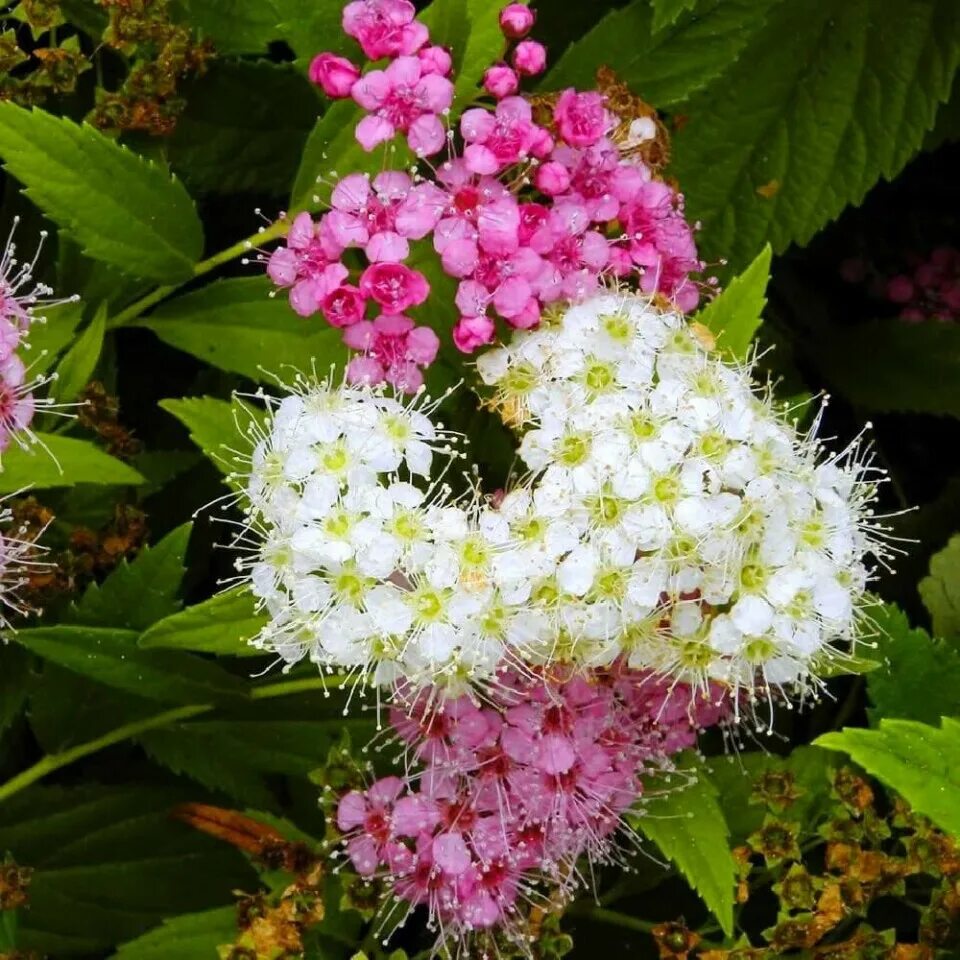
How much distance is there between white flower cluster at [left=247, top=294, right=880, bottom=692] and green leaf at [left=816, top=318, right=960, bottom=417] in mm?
741

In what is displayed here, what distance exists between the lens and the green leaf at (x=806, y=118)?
1.79 meters

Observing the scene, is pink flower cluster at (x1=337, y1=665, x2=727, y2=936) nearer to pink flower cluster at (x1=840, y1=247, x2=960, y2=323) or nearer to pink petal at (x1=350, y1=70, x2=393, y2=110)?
pink petal at (x1=350, y1=70, x2=393, y2=110)

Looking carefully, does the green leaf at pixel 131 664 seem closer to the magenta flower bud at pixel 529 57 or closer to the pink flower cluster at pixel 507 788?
the pink flower cluster at pixel 507 788

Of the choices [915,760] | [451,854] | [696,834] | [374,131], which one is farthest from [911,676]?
[374,131]

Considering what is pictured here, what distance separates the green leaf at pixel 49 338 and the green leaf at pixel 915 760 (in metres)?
1.05

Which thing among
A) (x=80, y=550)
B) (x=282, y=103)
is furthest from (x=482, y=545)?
(x=282, y=103)

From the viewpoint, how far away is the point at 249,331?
1.53 meters

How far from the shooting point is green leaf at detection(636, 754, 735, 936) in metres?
1.31

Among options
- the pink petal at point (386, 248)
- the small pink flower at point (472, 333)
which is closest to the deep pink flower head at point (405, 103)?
the pink petal at point (386, 248)

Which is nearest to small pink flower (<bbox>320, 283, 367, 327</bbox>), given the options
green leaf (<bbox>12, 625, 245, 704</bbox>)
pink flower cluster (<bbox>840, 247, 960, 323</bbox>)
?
green leaf (<bbox>12, 625, 245, 704</bbox>)

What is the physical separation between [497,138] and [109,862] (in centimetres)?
108

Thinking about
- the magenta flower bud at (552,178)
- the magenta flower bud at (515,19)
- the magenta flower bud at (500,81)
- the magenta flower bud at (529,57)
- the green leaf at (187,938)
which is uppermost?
the magenta flower bud at (515,19)

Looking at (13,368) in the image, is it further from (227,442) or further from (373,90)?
(373,90)

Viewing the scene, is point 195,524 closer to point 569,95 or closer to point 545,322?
point 545,322
